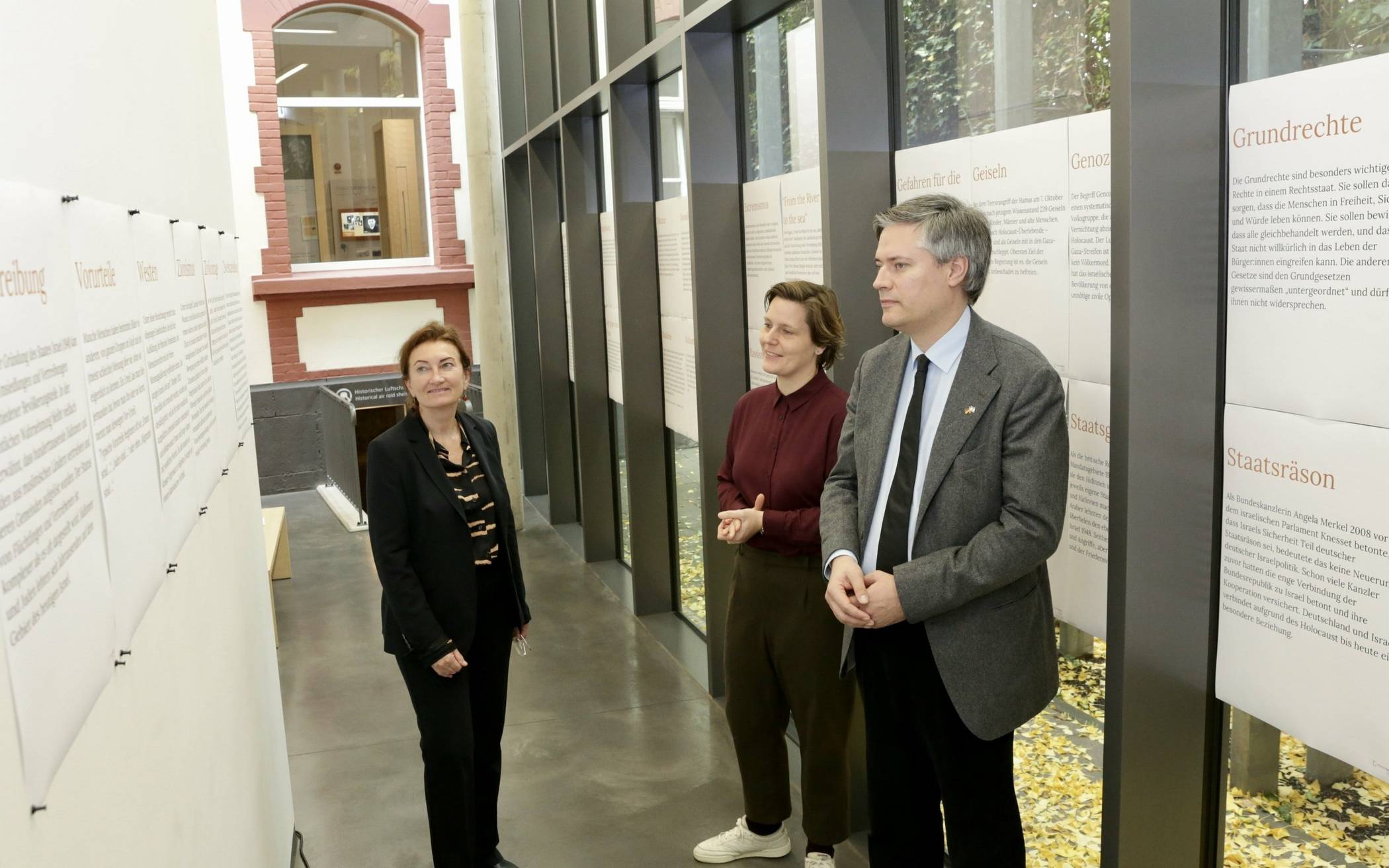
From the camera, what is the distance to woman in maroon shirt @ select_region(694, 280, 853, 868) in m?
3.40

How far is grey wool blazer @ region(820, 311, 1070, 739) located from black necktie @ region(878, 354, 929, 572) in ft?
0.17

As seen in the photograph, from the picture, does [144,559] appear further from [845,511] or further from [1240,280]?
[1240,280]

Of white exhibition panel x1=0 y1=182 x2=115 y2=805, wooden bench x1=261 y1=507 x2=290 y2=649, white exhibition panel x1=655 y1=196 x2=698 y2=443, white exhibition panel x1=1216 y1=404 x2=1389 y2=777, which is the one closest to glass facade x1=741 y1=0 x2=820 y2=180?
white exhibition panel x1=655 y1=196 x2=698 y2=443

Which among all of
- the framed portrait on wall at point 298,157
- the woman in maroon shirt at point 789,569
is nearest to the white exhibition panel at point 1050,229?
the woman in maroon shirt at point 789,569

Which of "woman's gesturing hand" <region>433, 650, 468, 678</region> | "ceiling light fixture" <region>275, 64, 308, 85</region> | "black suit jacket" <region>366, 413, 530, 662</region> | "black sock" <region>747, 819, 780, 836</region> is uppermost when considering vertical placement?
"ceiling light fixture" <region>275, 64, 308, 85</region>

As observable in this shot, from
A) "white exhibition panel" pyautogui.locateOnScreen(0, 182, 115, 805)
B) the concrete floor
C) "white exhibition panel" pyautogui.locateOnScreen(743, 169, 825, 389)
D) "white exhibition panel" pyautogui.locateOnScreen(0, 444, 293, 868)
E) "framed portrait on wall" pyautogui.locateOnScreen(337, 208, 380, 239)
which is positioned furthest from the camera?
"framed portrait on wall" pyautogui.locateOnScreen(337, 208, 380, 239)

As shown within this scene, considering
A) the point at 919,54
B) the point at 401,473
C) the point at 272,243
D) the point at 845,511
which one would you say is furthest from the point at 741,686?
the point at 272,243

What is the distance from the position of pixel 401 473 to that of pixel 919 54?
6.52 feet

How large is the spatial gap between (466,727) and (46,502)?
8.03 ft

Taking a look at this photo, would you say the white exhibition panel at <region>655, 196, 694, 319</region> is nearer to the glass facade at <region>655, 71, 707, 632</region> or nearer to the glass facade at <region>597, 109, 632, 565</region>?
the glass facade at <region>655, 71, 707, 632</region>

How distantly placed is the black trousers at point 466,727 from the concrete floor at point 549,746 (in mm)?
446

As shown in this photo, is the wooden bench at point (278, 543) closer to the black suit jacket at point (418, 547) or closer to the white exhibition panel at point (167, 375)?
the black suit jacket at point (418, 547)

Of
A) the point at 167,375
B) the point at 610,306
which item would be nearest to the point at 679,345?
the point at 610,306

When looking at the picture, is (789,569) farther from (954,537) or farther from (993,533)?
(993,533)
